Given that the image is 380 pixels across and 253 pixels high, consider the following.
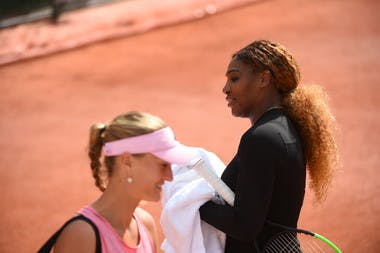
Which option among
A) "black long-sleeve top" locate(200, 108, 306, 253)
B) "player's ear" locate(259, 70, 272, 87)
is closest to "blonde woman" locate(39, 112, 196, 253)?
"black long-sleeve top" locate(200, 108, 306, 253)

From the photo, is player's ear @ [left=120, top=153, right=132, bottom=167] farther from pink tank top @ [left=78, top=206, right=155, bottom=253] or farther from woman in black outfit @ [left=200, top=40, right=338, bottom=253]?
woman in black outfit @ [left=200, top=40, right=338, bottom=253]

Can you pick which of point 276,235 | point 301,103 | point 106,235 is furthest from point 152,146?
point 301,103

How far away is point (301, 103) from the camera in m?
3.94

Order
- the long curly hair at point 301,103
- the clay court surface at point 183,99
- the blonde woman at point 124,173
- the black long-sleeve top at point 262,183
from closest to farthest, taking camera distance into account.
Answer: the blonde woman at point 124,173 < the black long-sleeve top at point 262,183 < the long curly hair at point 301,103 < the clay court surface at point 183,99

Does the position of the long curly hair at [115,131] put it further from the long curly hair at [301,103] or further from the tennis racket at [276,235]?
the long curly hair at [301,103]

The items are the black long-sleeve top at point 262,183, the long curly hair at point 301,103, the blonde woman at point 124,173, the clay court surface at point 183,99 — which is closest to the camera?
the blonde woman at point 124,173

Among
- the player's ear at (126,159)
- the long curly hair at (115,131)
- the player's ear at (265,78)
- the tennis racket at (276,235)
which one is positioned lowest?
the tennis racket at (276,235)

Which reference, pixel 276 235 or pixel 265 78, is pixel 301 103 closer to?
pixel 265 78

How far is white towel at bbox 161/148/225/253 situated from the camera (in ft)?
12.4

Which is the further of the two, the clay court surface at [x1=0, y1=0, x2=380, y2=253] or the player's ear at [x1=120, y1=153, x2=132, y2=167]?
the clay court surface at [x1=0, y1=0, x2=380, y2=253]

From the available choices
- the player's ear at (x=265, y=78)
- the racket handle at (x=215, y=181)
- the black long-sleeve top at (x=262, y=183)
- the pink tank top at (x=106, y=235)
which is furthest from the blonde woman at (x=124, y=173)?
the player's ear at (x=265, y=78)

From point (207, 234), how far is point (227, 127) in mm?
5486

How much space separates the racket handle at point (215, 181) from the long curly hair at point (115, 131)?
1.26 ft

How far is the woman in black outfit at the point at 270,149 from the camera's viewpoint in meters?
3.58
